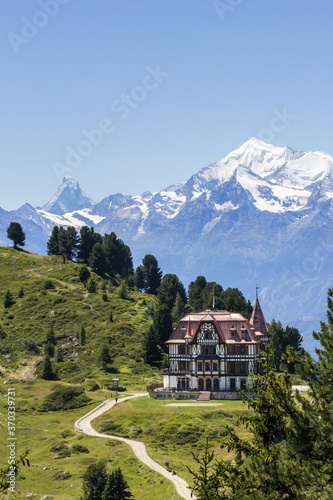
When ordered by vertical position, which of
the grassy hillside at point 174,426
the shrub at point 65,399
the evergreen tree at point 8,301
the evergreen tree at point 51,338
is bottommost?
the grassy hillside at point 174,426

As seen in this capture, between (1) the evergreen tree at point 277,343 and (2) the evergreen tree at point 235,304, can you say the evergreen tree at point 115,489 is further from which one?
(2) the evergreen tree at point 235,304

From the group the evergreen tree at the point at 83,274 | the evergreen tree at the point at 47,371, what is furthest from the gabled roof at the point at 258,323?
the evergreen tree at the point at 83,274

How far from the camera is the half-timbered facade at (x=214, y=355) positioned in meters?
98.2

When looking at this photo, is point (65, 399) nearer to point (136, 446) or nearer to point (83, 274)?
point (136, 446)

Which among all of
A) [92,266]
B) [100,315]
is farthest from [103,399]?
[92,266]

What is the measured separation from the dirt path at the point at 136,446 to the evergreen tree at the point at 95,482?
7.20 meters

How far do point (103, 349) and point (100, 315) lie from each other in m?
26.6

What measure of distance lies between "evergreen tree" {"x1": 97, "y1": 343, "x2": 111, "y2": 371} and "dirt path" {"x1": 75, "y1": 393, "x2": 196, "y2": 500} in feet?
54.7

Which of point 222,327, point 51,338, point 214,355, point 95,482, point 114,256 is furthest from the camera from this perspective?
point 114,256

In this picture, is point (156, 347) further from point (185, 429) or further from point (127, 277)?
point (127, 277)

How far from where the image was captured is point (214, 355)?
324ft

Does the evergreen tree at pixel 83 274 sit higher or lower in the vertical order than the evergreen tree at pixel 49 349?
higher

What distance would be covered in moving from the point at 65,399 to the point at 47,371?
15.0 meters

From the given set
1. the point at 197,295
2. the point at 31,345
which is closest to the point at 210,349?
Answer: the point at 31,345
